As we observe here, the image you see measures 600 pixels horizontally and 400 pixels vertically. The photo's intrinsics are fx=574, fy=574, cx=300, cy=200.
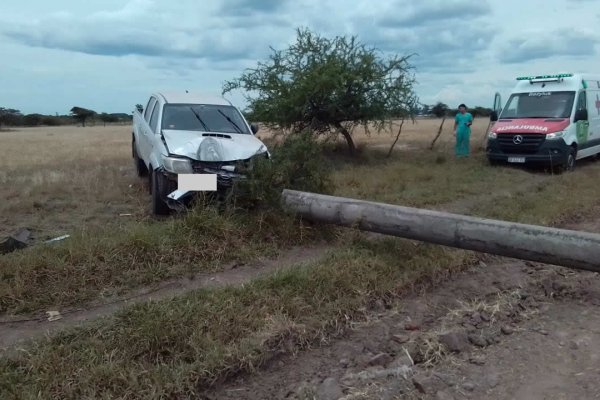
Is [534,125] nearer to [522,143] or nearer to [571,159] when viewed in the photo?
[522,143]

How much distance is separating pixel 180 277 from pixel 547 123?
36.8ft

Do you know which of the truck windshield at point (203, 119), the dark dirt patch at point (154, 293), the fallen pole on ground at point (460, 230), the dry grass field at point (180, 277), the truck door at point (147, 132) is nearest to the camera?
the dry grass field at point (180, 277)

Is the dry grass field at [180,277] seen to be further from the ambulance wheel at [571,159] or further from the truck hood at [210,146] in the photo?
the ambulance wheel at [571,159]

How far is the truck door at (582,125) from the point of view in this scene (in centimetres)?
1430

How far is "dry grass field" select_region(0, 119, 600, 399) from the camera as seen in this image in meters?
3.83

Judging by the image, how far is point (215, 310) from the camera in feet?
15.1

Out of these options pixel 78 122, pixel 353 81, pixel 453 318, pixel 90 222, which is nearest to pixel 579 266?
pixel 453 318

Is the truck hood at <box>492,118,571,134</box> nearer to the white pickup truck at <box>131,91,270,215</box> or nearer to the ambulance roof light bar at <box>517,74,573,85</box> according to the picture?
the ambulance roof light bar at <box>517,74,573,85</box>

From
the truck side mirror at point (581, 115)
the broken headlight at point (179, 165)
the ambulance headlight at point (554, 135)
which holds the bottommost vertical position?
the broken headlight at point (179, 165)

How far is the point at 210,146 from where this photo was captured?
7.48 meters

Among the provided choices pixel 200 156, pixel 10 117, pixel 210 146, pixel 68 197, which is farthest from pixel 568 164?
pixel 10 117

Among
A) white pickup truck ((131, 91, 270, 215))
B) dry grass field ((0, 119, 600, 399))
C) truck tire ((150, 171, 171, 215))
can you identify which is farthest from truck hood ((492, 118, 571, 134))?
truck tire ((150, 171, 171, 215))

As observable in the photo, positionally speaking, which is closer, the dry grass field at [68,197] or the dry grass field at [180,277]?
the dry grass field at [180,277]

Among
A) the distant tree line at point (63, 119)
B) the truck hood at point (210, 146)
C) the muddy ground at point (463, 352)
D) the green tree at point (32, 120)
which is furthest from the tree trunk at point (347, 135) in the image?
the green tree at point (32, 120)
